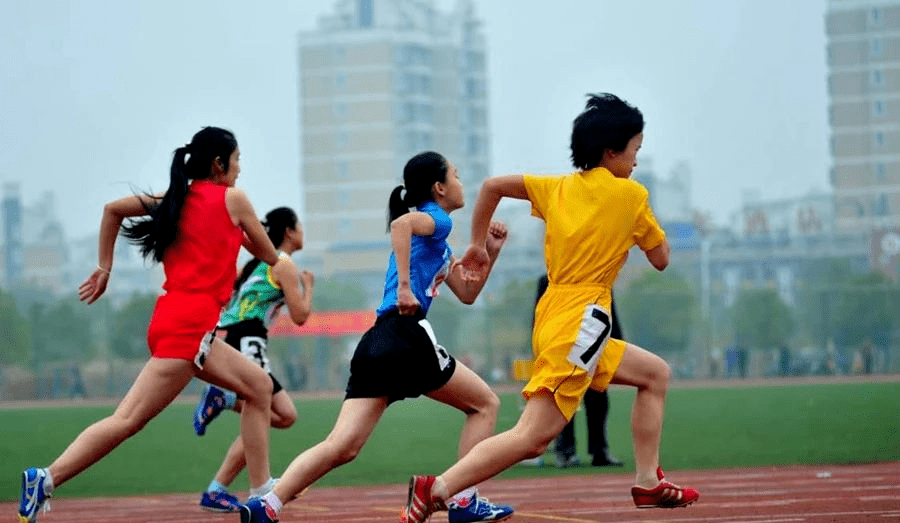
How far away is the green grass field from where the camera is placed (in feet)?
51.4

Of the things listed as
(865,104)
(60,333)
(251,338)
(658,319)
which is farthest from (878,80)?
(251,338)

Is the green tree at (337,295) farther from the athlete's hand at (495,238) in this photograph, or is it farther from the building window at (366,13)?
the athlete's hand at (495,238)

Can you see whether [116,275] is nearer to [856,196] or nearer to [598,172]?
[856,196]

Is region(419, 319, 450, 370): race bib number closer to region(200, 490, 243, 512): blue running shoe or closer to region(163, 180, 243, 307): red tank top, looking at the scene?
region(163, 180, 243, 307): red tank top

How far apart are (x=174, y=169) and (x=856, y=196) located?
144772mm

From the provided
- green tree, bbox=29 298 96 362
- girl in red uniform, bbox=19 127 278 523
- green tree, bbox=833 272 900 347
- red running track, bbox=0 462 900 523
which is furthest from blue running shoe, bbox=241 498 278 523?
green tree, bbox=29 298 96 362

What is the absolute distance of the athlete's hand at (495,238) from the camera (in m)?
8.50

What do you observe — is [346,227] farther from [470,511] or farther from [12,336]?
[470,511]

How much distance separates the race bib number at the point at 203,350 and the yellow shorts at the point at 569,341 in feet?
5.44

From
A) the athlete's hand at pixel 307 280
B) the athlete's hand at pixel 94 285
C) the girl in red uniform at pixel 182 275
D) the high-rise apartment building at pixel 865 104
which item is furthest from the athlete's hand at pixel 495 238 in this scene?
the high-rise apartment building at pixel 865 104

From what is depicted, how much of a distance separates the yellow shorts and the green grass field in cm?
659

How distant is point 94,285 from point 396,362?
1778 millimetres

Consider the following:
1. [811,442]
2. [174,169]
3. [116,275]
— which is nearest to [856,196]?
[116,275]

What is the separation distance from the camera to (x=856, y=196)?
14950 centimetres
